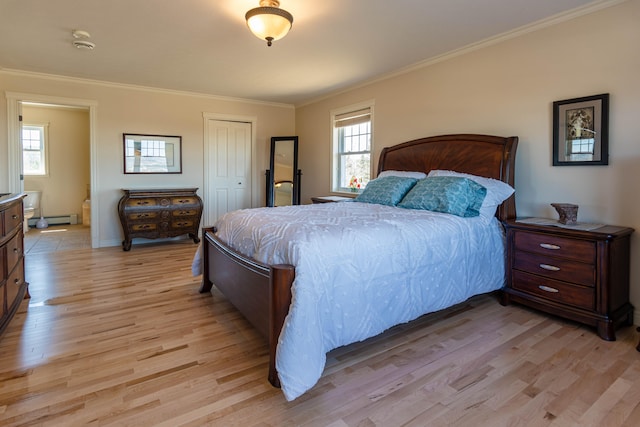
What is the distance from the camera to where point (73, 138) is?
7.26 meters

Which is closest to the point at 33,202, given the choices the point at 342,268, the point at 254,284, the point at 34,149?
the point at 34,149

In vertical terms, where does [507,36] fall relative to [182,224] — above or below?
above

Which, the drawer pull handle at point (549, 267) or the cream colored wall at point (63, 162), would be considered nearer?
the drawer pull handle at point (549, 267)

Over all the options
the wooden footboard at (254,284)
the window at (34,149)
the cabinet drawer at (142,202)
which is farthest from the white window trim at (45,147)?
the wooden footboard at (254,284)

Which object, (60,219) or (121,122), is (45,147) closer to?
(60,219)

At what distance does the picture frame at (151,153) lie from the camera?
17.1ft

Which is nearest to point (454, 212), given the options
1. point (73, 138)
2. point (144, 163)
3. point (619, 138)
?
point (619, 138)

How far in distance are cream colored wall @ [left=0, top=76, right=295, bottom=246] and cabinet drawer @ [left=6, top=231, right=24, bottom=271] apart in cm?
246

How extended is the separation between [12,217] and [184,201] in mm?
2763

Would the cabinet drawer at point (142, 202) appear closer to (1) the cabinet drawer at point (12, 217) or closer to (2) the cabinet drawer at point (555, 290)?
(1) the cabinet drawer at point (12, 217)

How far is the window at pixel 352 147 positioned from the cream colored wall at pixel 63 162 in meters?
5.42

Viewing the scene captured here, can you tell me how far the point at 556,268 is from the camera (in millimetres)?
2539

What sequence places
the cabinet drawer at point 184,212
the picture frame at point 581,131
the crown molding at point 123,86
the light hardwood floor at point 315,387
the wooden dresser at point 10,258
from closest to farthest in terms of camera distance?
the light hardwood floor at point 315,387 < the wooden dresser at point 10,258 < the picture frame at point 581,131 < the crown molding at point 123,86 < the cabinet drawer at point 184,212

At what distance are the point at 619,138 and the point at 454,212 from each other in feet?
4.18
